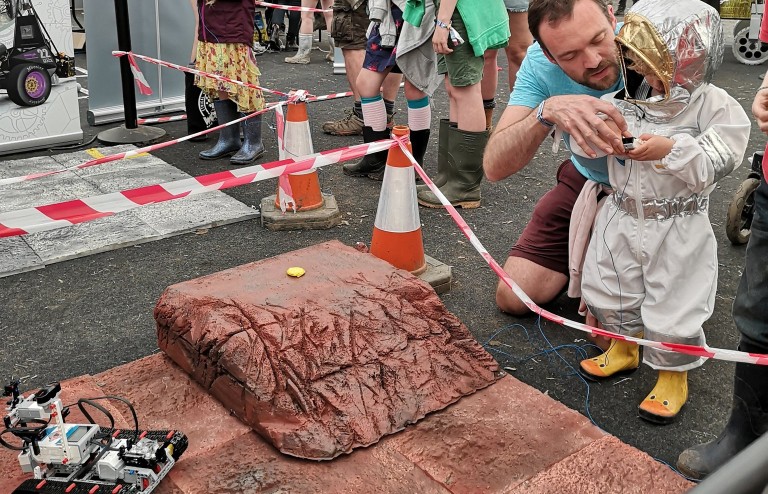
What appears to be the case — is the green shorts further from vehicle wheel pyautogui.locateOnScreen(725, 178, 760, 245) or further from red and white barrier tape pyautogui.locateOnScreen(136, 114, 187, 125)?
red and white barrier tape pyautogui.locateOnScreen(136, 114, 187, 125)

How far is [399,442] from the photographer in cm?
252

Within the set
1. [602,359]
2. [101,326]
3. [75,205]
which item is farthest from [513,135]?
[101,326]

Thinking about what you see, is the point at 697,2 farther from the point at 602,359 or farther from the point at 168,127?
the point at 168,127

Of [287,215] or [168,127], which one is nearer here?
[287,215]

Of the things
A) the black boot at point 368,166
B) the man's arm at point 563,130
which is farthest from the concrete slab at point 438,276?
the black boot at point 368,166

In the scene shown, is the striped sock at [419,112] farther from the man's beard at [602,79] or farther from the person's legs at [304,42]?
the person's legs at [304,42]

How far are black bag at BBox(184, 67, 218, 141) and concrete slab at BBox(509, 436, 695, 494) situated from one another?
4822 millimetres

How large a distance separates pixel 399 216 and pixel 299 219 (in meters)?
1.08

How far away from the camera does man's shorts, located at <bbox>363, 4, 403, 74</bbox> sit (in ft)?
17.2

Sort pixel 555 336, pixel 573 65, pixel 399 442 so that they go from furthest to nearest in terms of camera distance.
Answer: pixel 555 336 < pixel 573 65 < pixel 399 442

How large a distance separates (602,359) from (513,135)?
101 cm

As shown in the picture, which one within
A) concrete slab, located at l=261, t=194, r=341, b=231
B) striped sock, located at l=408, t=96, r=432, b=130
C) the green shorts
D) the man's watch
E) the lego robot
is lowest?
concrete slab, located at l=261, t=194, r=341, b=231

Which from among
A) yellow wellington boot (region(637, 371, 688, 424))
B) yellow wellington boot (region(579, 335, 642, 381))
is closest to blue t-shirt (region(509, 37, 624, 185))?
yellow wellington boot (region(579, 335, 642, 381))

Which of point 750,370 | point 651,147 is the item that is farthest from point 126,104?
point 750,370
